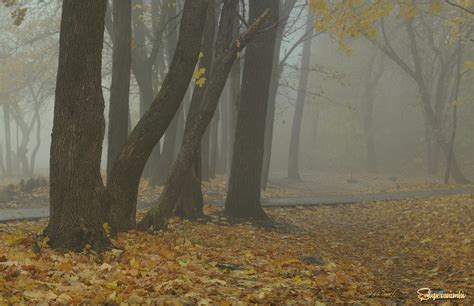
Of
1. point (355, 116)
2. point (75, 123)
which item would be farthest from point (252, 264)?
point (355, 116)

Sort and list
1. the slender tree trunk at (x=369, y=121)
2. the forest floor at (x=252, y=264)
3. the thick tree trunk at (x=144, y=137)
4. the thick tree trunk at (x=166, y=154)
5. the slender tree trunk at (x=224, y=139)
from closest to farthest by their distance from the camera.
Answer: the forest floor at (x=252, y=264) → the thick tree trunk at (x=144, y=137) → the thick tree trunk at (x=166, y=154) → the slender tree trunk at (x=224, y=139) → the slender tree trunk at (x=369, y=121)

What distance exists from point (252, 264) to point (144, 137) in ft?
8.69

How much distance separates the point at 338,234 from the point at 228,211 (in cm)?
254

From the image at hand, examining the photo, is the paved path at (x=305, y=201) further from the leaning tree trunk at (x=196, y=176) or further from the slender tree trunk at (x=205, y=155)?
the leaning tree trunk at (x=196, y=176)

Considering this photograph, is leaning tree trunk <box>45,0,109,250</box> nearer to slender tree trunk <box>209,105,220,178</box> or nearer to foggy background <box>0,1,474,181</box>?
slender tree trunk <box>209,105,220,178</box>

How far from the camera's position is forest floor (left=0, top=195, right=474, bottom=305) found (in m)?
5.50

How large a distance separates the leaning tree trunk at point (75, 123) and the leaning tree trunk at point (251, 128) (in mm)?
5719

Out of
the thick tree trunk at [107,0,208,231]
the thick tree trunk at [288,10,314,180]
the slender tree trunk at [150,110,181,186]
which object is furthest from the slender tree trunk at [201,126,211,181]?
the thick tree trunk at [107,0,208,231]

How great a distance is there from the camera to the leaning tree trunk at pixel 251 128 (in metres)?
12.7

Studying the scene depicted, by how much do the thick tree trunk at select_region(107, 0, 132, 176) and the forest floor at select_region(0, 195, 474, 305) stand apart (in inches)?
95.2

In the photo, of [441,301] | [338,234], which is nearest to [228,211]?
[338,234]

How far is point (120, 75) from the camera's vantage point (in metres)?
12.6

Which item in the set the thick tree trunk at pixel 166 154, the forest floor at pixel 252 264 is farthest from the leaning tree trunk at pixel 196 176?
the thick tree trunk at pixel 166 154

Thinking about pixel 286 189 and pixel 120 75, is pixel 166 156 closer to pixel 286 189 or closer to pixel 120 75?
pixel 120 75
